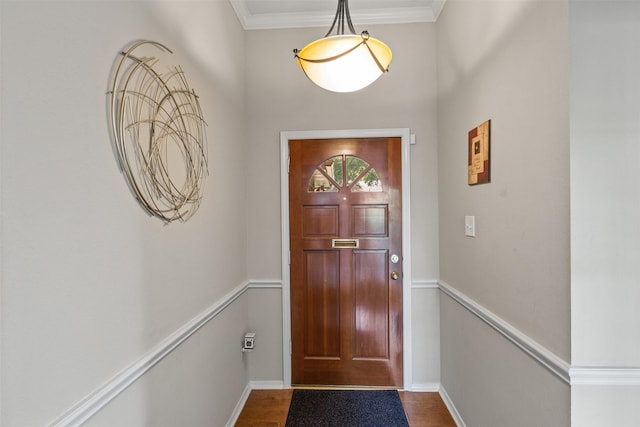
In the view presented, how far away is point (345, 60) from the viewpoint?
1.29 m

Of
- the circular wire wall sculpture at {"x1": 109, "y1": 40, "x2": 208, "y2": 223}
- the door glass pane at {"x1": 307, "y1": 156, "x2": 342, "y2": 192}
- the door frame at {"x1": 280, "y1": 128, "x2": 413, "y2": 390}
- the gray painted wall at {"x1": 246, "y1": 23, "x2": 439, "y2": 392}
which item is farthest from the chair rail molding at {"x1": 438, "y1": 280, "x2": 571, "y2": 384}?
the circular wire wall sculpture at {"x1": 109, "y1": 40, "x2": 208, "y2": 223}

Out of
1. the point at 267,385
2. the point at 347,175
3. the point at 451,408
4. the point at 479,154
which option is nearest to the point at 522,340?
the point at 479,154

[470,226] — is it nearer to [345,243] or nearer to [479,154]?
[479,154]

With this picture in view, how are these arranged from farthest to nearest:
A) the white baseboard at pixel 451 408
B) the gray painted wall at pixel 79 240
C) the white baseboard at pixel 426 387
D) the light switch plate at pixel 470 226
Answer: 1. the white baseboard at pixel 426 387
2. the white baseboard at pixel 451 408
3. the light switch plate at pixel 470 226
4. the gray painted wall at pixel 79 240

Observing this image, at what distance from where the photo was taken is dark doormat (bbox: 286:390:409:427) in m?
2.00

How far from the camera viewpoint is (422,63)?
2.32m

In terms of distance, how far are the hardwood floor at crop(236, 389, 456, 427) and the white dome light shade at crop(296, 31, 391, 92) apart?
213 centimetres

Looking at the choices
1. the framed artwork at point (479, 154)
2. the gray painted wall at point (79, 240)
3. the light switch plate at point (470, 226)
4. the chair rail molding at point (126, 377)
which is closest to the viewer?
the gray painted wall at point (79, 240)

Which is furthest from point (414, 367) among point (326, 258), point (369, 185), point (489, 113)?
point (489, 113)

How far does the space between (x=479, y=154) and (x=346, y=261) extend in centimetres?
121

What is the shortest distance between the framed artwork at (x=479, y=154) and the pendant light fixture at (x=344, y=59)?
0.64 m

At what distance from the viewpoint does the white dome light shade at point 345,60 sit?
125 cm

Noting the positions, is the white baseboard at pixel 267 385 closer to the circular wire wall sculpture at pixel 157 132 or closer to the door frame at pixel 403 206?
the door frame at pixel 403 206

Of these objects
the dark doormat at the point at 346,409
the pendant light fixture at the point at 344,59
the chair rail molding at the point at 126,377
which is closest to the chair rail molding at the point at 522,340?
the dark doormat at the point at 346,409
